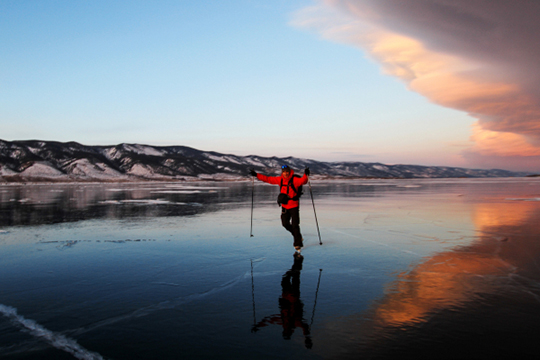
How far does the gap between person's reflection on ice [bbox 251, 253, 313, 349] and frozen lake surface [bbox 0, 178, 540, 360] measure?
0.03 metres

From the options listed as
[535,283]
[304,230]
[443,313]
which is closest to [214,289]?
[443,313]

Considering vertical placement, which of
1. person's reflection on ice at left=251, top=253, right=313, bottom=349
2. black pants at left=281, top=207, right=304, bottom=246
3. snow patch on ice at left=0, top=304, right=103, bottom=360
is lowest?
snow patch on ice at left=0, top=304, right=103, bottom=360

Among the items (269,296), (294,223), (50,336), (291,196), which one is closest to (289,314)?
(269,296)

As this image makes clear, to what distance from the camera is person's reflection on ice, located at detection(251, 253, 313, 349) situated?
16.1ft

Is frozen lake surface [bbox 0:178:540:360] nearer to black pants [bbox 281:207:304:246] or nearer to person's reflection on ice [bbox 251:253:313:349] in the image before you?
person's reflection on ice [bbox 251:253:313:349]

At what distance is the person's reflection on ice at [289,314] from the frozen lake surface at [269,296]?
1.1 inches

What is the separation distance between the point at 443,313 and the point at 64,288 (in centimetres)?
631

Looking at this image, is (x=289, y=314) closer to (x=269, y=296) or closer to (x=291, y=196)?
(x=269, y=296)

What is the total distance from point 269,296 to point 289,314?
90 cm

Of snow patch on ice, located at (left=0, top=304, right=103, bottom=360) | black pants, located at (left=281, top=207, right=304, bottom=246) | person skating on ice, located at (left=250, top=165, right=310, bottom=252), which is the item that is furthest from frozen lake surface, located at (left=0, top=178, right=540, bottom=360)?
person skating on ice, located at (left=250, top=165, right=310, bottom=252)

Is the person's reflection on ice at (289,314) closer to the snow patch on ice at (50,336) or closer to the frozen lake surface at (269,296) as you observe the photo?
the frozen lake surface at (269,296)

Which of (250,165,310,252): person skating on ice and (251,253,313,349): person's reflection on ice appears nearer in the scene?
(251,253,313,349): person's reflection on ice

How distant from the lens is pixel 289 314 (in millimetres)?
5477

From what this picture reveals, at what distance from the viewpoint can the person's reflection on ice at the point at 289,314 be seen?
4.92 metres
